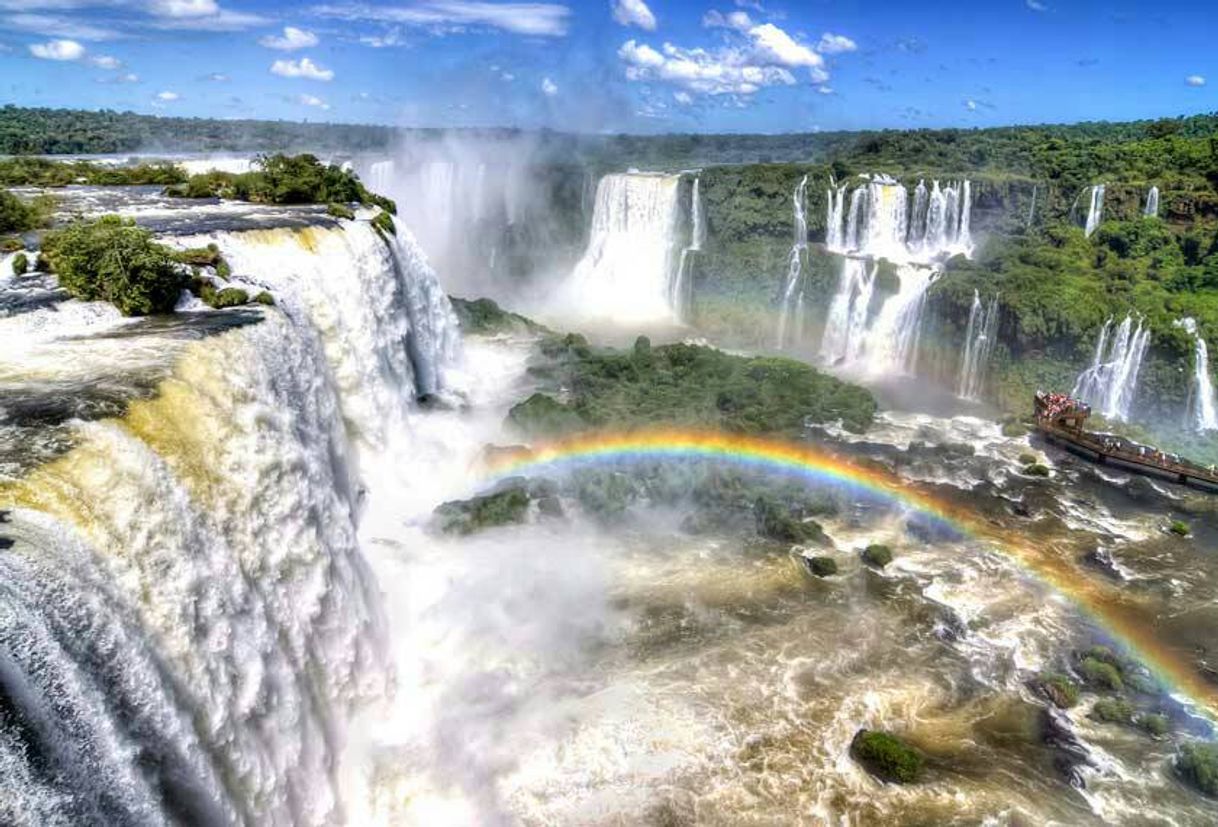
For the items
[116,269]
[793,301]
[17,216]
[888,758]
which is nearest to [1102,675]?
[888,758]

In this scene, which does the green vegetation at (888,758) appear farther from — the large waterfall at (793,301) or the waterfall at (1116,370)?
the large waterfall at (793,301)

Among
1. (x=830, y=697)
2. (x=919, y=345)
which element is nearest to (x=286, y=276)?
(x=830, y=697)

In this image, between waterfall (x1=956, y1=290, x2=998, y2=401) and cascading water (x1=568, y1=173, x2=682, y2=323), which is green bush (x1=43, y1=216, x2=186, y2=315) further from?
cascading water (x1=568, y1=173, x2=682, y2=323)

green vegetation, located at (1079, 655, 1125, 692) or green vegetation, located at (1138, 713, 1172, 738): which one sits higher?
green vegetation, located at (1079, 655, 1125, 692)

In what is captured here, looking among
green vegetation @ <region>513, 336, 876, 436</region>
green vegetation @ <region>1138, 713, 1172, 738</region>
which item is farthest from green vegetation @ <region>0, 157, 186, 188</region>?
green vegetation @ <region>1138, 713, 1172, 738</region>

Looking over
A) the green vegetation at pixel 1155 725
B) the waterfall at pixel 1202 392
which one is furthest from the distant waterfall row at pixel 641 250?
the green vegetation at pixel 1155 725

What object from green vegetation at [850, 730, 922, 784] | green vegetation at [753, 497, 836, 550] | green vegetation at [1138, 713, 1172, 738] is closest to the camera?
green vegetation at [850, 730, 922, 784]
